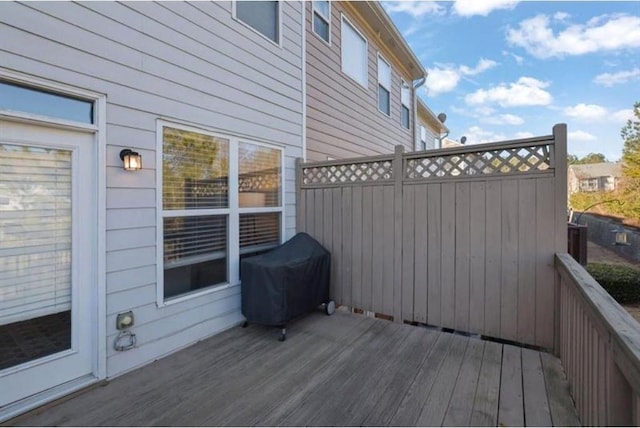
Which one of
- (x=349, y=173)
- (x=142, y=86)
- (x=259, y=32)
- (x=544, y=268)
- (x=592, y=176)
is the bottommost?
(x=544, y=268)

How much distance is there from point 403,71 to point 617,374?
8638 mm

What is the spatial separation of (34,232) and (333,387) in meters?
2.42

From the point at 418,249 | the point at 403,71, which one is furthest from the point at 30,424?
the point at 403,71

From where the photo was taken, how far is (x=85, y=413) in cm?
206

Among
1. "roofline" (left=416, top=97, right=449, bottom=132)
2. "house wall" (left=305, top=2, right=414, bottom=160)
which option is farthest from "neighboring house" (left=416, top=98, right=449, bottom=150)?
"house wall" (left=305, top=2, right=414, bottom=160)

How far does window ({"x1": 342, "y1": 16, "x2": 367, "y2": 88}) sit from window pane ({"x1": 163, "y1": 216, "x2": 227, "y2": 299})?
171 inches

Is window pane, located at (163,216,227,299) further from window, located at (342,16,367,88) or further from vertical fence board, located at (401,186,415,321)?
→ window, located at (342,16,367,88)

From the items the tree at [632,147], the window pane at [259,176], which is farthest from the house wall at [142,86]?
the tree at [632,147]

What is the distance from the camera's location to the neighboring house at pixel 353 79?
5.27 meters

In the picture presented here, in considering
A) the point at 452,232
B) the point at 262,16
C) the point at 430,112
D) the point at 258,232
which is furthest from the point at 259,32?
the point at 430,112

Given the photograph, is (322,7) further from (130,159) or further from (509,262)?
(509,262)

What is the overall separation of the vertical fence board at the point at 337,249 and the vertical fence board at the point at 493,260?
173cm

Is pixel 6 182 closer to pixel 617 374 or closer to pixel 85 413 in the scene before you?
pixel 85 413

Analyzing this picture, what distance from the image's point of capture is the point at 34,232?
85.2 inches
